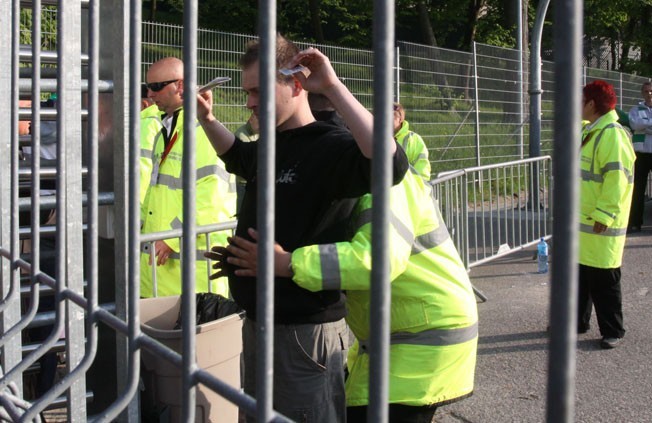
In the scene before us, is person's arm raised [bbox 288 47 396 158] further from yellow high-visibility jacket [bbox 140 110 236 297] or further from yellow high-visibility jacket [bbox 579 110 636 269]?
yellow high-visibility jacket [bbox 579 110 636 269]

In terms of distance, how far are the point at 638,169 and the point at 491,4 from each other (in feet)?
67.0

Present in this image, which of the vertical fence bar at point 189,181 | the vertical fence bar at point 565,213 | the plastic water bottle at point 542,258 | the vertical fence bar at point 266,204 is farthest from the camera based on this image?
the plastic water bottle at point 542,258

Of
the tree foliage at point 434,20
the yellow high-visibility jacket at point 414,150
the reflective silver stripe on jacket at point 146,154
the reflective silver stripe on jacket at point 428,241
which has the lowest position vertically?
the reflective silver stripe on jacket at point 428,241

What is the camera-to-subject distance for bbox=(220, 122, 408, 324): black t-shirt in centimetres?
261

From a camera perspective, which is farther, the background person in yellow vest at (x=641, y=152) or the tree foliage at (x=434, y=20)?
the tree foliage at (x=434, y=20)

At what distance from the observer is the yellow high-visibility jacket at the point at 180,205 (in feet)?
15.0

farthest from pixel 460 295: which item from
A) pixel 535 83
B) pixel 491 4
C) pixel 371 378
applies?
pixel 491 4

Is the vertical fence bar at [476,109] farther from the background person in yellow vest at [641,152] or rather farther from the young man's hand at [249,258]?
the young man's hand at [249,258]

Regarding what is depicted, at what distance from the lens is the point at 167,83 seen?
493 cm

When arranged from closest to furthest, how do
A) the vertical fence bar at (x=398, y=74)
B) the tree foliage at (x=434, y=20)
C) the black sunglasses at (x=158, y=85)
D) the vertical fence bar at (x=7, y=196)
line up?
the vertical fence bar at (x=7, y=196), the black sunglasses at (x=158, y=85), the vertical fence bar at (x=398, y=74), the tree foliage at (x=434, y=20)

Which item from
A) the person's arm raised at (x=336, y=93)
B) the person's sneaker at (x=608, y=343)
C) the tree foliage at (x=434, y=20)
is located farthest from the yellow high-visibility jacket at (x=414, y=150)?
the tree foliage at (x=434, y=20)

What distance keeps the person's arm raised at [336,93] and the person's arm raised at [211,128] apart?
2.85 feet

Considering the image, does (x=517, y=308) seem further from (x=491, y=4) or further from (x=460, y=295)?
(x=491, y=4)

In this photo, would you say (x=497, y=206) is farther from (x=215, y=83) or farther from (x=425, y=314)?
(x=215, y=83)
